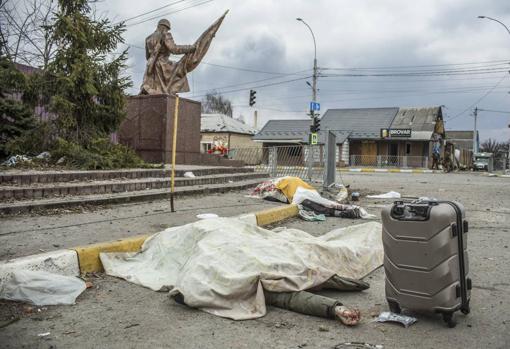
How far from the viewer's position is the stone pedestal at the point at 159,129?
13.7 metres

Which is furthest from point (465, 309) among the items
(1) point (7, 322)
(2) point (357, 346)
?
(1) point (7, 322)

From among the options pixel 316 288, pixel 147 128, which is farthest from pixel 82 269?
pixel 147 128

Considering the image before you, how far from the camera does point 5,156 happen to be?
36.3ft

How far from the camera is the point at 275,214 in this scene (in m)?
7.80

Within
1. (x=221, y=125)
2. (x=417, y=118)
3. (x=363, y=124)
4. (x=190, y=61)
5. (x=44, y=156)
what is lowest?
(x=44, y=156)

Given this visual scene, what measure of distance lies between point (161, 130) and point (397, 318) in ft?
37.4

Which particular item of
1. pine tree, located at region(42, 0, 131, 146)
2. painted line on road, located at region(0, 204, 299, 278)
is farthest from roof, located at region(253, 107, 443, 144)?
painted line on road, located at region(0, 204, 299, 278)

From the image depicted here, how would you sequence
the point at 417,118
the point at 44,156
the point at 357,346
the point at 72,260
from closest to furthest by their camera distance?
the point at 357,346 < the point at 72,260 < the point at 44,156 < the point at 417,118

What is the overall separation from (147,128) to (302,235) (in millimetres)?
9885

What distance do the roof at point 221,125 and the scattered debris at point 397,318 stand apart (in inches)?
1810

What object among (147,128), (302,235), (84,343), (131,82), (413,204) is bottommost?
(84,343)

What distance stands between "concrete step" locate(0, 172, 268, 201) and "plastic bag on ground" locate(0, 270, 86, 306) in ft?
13.0

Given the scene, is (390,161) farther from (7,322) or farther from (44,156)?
(7,322)

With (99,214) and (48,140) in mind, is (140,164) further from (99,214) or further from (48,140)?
(99,214)
